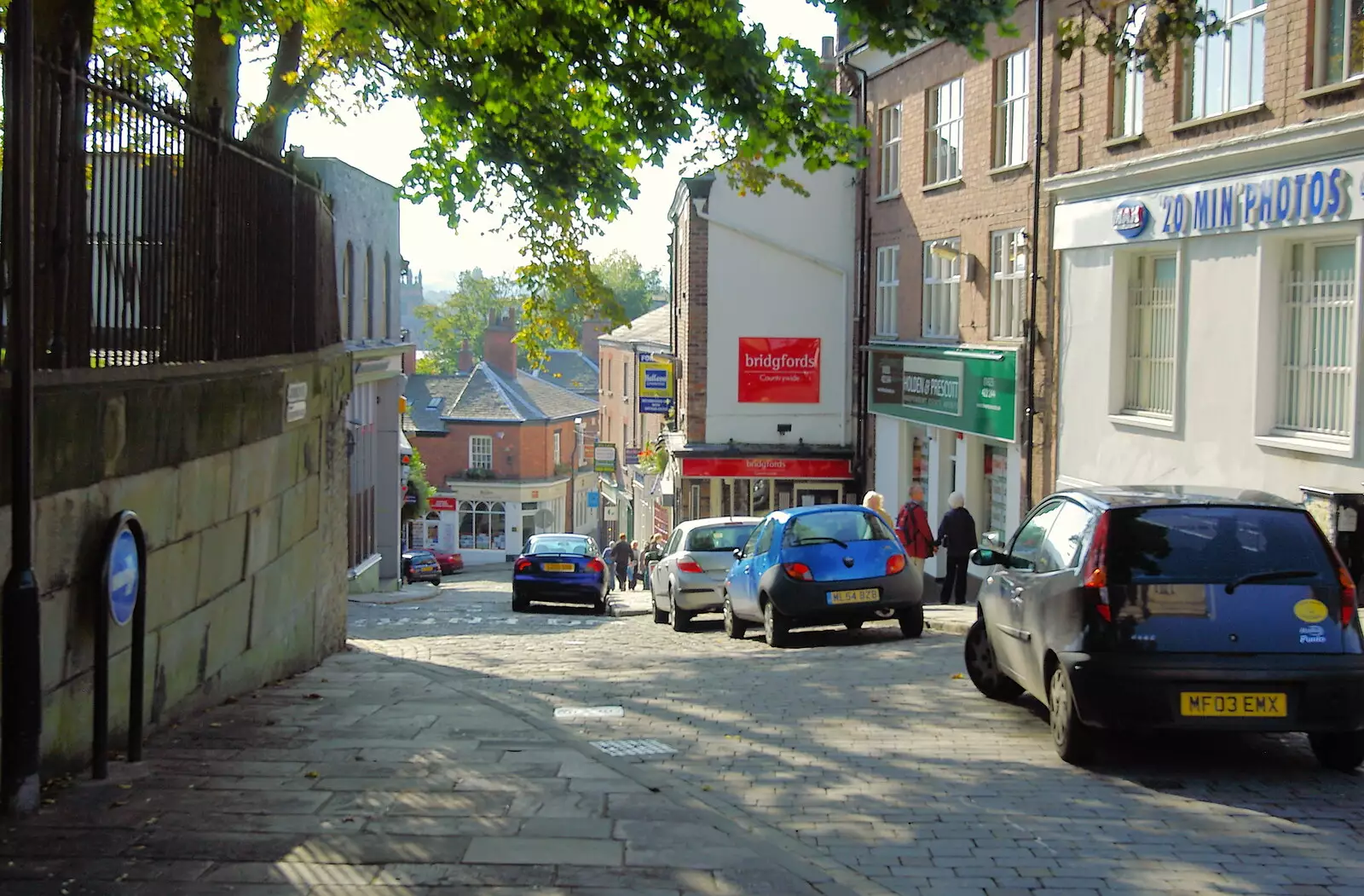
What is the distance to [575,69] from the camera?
12047mm

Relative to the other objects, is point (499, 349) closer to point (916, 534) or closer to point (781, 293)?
point (781, 293)

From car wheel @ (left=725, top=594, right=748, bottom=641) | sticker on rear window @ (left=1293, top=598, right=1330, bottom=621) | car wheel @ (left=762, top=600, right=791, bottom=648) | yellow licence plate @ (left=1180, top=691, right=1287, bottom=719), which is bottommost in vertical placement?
car wheel @ (left=725, top=594, right=748, bottom=641)

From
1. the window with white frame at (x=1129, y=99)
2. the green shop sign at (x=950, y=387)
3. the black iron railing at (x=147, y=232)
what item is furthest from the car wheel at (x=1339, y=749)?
the green shop sign at (x=950, y=387)

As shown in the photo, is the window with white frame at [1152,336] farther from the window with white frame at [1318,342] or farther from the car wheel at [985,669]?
the car wheel at [985,669]

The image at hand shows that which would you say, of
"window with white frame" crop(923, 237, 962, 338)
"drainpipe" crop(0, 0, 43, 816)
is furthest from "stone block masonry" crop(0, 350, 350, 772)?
"window with white frame" crop(923, 237, 962, 338)

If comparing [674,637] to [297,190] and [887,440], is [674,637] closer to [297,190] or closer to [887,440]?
[297,190]

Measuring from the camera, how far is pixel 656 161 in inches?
476

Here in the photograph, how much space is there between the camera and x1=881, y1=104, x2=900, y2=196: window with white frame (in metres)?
29.3

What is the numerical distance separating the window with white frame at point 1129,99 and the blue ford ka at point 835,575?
6909 mm

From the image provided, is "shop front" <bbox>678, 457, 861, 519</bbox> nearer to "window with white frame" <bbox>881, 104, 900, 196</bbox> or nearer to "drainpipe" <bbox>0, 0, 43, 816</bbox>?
"window with white frame" <bbox>881, 104, 900, 196</bbox>

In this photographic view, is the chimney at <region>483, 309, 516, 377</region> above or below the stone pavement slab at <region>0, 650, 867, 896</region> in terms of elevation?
above

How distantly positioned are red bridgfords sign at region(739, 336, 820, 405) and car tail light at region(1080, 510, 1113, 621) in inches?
1043

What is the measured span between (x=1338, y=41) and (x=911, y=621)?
7.16 meters

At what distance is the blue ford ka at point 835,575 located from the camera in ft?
49.7
